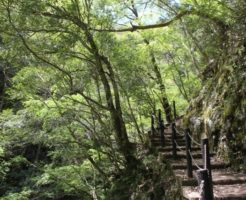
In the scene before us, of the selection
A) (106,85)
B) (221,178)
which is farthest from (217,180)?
(106,85)

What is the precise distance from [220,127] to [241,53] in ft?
6.30

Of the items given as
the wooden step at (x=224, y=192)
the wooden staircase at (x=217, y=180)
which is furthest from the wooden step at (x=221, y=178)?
the wooden step at (x=224, y=192)

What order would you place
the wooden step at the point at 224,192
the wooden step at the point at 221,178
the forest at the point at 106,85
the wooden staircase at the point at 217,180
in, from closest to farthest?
the wooden step at the point at 224,192 → the wooden staircase at the point at 217,180 → the wooden step at the point at 221,178 → the forest at the point at 106,85

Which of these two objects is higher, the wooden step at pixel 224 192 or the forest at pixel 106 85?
the forest at pixel 106 85

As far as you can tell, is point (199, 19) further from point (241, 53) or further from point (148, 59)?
point (148, 59)

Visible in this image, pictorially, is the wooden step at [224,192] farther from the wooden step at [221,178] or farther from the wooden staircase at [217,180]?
the wooden step at [221,178]

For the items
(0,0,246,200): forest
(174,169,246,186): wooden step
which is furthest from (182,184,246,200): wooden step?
(0,0,246,200): forest

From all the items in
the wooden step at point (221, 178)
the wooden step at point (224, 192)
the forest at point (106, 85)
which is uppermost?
the forest at point (106, 85)

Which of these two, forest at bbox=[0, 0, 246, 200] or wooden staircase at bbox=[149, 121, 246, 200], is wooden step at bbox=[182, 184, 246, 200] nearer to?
wooden staircase at bbox=[149, 121, 246, 200]

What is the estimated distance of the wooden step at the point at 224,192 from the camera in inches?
221

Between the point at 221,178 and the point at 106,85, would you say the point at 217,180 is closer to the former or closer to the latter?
the point at 221,178

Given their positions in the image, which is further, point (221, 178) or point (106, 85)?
point (106, 85)

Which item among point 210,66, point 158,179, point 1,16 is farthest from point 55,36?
point 210,66

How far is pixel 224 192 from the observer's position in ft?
19.5
